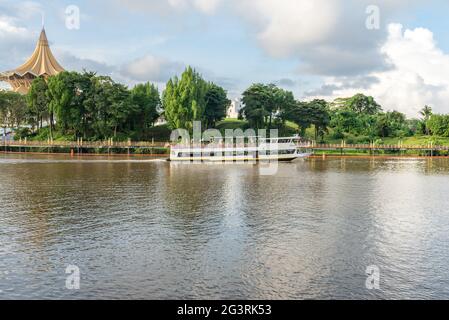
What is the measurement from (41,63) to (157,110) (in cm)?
6353

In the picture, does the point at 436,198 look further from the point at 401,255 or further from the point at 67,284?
the point at 67,284

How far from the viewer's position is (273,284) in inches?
558

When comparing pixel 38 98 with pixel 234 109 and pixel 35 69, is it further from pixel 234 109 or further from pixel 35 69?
pixel 234 109

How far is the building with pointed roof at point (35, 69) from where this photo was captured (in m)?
139

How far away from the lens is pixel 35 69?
141125mm

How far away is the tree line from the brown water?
2137 inches

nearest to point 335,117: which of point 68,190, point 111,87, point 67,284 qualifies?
point 111,87

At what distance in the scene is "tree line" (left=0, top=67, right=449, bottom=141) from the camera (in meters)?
87.7

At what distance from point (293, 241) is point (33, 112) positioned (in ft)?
334

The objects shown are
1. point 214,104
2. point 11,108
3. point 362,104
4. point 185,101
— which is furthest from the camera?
point 362,104

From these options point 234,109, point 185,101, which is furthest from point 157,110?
point 234,109

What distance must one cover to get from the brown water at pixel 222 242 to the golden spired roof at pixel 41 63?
11788cm

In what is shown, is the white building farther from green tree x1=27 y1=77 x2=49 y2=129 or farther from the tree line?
green tree x1=27 y1=77 x2=49 y2=129

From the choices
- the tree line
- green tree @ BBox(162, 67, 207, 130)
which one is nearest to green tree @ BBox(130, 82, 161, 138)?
the tree line
